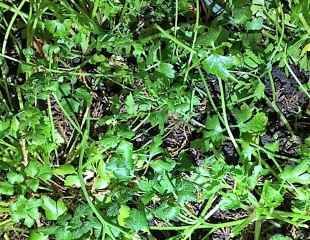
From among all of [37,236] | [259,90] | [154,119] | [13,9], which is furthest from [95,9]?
[37,236]

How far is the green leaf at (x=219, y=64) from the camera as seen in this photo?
146cm

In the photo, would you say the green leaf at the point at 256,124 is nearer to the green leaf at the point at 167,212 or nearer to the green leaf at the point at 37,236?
the green leaf at the point at 167,212

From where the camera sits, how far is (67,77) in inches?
63.9

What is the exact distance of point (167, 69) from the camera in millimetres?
1520

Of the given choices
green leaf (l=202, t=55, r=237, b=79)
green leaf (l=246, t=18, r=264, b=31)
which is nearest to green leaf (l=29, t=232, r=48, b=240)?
Result: green leaf (l=202, t=55, r=237, b=79)

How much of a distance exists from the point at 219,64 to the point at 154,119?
181 mm

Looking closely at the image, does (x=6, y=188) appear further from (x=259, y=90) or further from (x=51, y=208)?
(x=259, y=90)

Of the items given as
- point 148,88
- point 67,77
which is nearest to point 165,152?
point 148,88

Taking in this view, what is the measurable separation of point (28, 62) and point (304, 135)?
642mm

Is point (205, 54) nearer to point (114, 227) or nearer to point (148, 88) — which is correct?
point (148, 88)

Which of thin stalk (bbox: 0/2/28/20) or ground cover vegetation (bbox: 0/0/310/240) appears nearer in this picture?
ground cover vegetation (bbox: 0/0/310/240)

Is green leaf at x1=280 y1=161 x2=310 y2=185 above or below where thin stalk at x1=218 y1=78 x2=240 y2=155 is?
below

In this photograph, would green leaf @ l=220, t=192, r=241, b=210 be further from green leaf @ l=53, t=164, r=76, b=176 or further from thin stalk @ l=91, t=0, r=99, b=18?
thin stalk @ l=91, t=0, r=99, b=18

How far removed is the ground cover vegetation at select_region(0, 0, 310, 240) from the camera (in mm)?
1488
